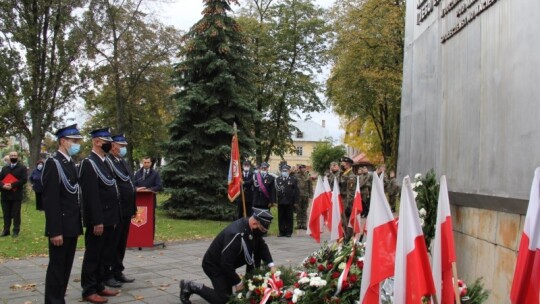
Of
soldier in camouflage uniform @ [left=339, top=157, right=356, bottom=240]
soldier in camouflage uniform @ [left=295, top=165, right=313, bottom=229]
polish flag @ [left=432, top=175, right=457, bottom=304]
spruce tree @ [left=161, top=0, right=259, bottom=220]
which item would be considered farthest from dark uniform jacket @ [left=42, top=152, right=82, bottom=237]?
spruce tree @ [left=161, top=0, right=259, bottom=220]

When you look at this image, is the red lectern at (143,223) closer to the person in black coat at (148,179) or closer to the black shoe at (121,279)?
the person in black coat at (148,179)

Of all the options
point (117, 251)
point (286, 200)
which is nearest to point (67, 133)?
point (117, 251)

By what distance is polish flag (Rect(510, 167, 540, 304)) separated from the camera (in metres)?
3.04

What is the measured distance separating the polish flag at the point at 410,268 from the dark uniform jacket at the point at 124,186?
4.57 metres

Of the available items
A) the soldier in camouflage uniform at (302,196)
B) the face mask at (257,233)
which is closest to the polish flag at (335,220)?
the face mask at (257,233)

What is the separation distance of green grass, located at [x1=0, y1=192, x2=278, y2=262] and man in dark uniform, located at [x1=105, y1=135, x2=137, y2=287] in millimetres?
3077

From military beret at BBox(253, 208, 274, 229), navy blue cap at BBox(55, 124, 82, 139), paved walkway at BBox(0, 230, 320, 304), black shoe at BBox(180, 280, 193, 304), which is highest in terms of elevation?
navy blue cap at BBox(55, 124, 82, 139)

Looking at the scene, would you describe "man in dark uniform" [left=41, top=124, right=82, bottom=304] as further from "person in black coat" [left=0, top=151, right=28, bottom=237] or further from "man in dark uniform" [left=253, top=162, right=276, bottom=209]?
"man in dark uniform" [left=253, top=162, right=276, bottom=209]

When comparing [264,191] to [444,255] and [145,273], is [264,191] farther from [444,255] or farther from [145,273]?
[444,255]

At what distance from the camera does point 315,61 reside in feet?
110

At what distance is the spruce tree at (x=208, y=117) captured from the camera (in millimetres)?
16750

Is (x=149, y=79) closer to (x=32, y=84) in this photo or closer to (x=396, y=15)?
(x=32, y=84)

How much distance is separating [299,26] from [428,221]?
2817 centimetres

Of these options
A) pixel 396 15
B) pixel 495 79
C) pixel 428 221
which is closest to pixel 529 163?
pixel 495 79
